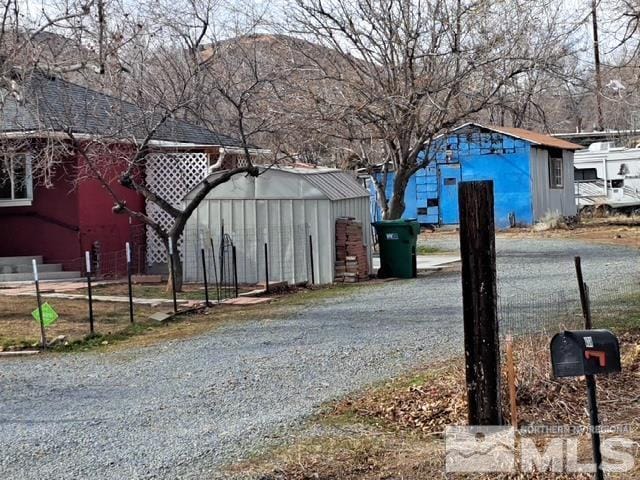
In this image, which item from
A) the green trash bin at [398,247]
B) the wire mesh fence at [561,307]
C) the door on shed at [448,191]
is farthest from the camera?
the door on shed at [448,191]

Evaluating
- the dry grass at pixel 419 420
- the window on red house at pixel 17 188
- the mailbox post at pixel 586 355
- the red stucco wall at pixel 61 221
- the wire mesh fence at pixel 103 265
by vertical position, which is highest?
the window on red house at pixel 17 188

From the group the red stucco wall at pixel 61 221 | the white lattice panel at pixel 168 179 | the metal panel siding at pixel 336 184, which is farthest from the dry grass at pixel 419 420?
the white lattice panel at pixel 168 179

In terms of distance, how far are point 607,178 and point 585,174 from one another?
150 centimetres

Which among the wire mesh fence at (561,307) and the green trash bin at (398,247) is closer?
the wire mesh fence at (561,307)

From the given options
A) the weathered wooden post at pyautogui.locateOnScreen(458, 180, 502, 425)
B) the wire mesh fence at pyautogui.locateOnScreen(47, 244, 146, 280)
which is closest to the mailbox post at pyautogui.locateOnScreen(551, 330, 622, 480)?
the weathered wooden post at pyautogui.locateOnScreen(458, 180, 502, 425)

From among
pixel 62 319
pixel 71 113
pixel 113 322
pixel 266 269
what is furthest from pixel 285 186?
pixel 62 319

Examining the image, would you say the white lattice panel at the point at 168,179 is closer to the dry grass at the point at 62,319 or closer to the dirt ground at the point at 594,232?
the dry grass at the point at 62,319

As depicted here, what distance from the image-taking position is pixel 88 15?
51.8 ft

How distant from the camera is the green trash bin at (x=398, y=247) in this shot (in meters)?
18.4

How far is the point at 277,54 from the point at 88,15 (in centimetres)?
485

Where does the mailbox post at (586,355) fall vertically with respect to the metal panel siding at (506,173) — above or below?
below

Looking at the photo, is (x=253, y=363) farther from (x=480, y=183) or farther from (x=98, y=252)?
(x=98, y=252)

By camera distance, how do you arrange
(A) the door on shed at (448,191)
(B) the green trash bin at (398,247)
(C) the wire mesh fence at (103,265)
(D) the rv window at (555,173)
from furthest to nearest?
(D) the rv window at (555,173)
(A) the door on shed at (448,191)
(C) the wire mesh fence at (103,265)
(B) the green trash bin at (398,247)

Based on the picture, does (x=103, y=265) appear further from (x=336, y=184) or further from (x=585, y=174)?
(x=585, y=174)
